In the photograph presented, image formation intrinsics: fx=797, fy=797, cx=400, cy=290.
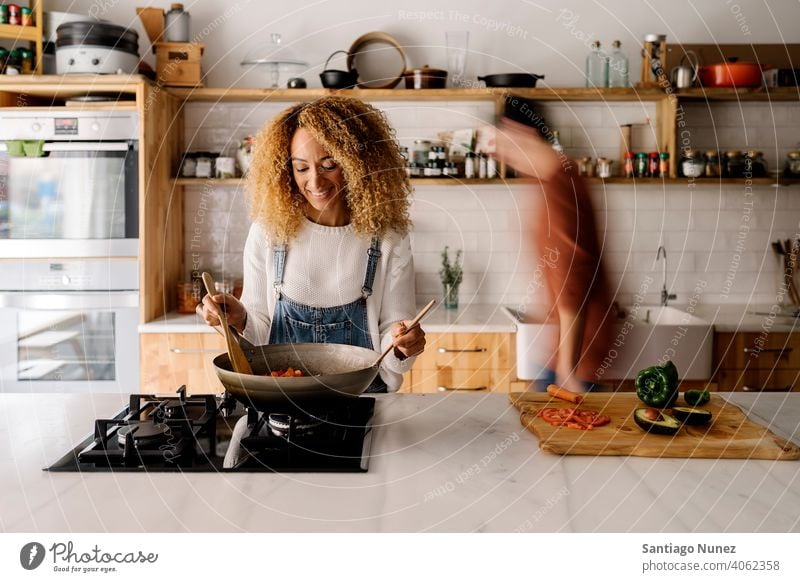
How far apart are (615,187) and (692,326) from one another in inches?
37.2

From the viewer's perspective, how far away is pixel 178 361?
3.48 metres

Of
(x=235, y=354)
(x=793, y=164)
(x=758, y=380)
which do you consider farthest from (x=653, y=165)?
(x=235, y=354)

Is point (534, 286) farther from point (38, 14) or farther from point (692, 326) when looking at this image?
point (38, 14)

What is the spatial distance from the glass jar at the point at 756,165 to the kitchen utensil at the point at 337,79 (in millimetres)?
1909

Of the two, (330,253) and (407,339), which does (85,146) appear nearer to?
(330,253)

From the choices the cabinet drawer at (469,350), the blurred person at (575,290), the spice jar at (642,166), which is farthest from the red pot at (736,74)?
the cabinet drawer at (469,350)

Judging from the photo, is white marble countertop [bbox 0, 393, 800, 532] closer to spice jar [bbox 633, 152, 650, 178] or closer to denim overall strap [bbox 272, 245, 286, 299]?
denim overall strap [bbox 272, 245, 286, 299]

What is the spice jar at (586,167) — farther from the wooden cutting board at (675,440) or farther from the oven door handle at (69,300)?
the wooden cutting board at (675,440)

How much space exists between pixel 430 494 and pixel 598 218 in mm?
2962

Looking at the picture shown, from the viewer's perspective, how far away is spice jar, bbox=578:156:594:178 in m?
3.84

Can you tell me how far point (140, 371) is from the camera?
3.52 meters

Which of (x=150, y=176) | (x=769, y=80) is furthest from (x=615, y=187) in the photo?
(x=150, y=176)

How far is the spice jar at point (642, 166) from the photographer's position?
3793 mm

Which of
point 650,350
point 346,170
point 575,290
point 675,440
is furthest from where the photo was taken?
point 650,350
